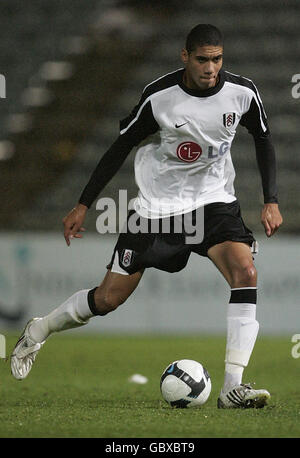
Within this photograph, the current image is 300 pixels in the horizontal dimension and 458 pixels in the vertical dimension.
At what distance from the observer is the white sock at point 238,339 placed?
4.98 m

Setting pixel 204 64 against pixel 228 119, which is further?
pixel 228 119

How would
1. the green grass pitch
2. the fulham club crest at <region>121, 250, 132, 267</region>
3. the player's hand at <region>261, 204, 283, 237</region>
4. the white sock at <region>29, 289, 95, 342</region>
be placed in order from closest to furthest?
1. the green grass pitch
2. the player's hand at <region>261, 204, 283, 237</region>
3. the fulham club crest at <region>121, 250, 132, 267</region>
4. the white sock at <region>29, 289, 95, 342</region>

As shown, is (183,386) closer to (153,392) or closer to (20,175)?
(153,392)

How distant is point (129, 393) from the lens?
→ 240 inches

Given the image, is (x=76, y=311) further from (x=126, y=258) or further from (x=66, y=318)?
(x=126, y=258)

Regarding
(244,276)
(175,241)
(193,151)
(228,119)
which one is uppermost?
(228,119)

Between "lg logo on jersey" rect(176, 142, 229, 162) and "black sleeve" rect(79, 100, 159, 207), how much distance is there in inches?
7.7

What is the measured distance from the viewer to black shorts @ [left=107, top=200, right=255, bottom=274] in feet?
17.0

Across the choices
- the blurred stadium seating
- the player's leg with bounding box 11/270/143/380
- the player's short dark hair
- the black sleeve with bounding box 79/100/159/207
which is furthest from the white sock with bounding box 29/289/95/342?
the blurred stadium seating

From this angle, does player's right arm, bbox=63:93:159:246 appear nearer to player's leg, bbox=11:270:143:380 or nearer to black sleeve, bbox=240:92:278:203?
player's leg, bbox=11:270:143:380

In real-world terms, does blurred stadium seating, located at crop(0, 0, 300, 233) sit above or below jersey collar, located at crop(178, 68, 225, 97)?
above

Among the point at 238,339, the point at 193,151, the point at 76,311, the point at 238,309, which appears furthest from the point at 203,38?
the point at 76,311

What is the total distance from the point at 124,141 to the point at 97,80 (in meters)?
10.9

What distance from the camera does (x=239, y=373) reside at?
4984 mm
